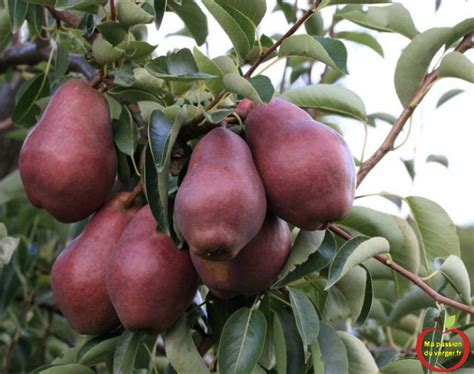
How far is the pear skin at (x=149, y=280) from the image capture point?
981 millimetres

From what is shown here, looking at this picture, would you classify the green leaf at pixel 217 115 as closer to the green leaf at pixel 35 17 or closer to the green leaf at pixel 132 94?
the green leaf at pixel 132 94

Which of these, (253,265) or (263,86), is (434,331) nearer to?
(253,265)

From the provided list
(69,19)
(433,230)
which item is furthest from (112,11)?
(433,230)

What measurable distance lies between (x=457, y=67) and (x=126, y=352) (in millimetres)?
609

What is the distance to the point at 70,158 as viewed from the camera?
3.48 feet

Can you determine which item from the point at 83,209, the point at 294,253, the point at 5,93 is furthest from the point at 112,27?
the point at 5,93

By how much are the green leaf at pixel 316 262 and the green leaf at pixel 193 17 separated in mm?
525

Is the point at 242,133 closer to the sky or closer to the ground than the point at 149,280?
closer to the sky

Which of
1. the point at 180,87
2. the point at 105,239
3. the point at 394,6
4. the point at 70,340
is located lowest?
the point at 70,340

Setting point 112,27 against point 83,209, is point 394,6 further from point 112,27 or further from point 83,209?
point 83,209

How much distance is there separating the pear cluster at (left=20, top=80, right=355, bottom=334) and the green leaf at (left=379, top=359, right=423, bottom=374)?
23cm

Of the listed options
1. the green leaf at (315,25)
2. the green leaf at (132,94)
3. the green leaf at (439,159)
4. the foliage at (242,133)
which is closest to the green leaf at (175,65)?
the foliage at (242,133)

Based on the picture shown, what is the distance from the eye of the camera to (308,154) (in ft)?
3.05

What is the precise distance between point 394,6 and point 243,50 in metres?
0.32
